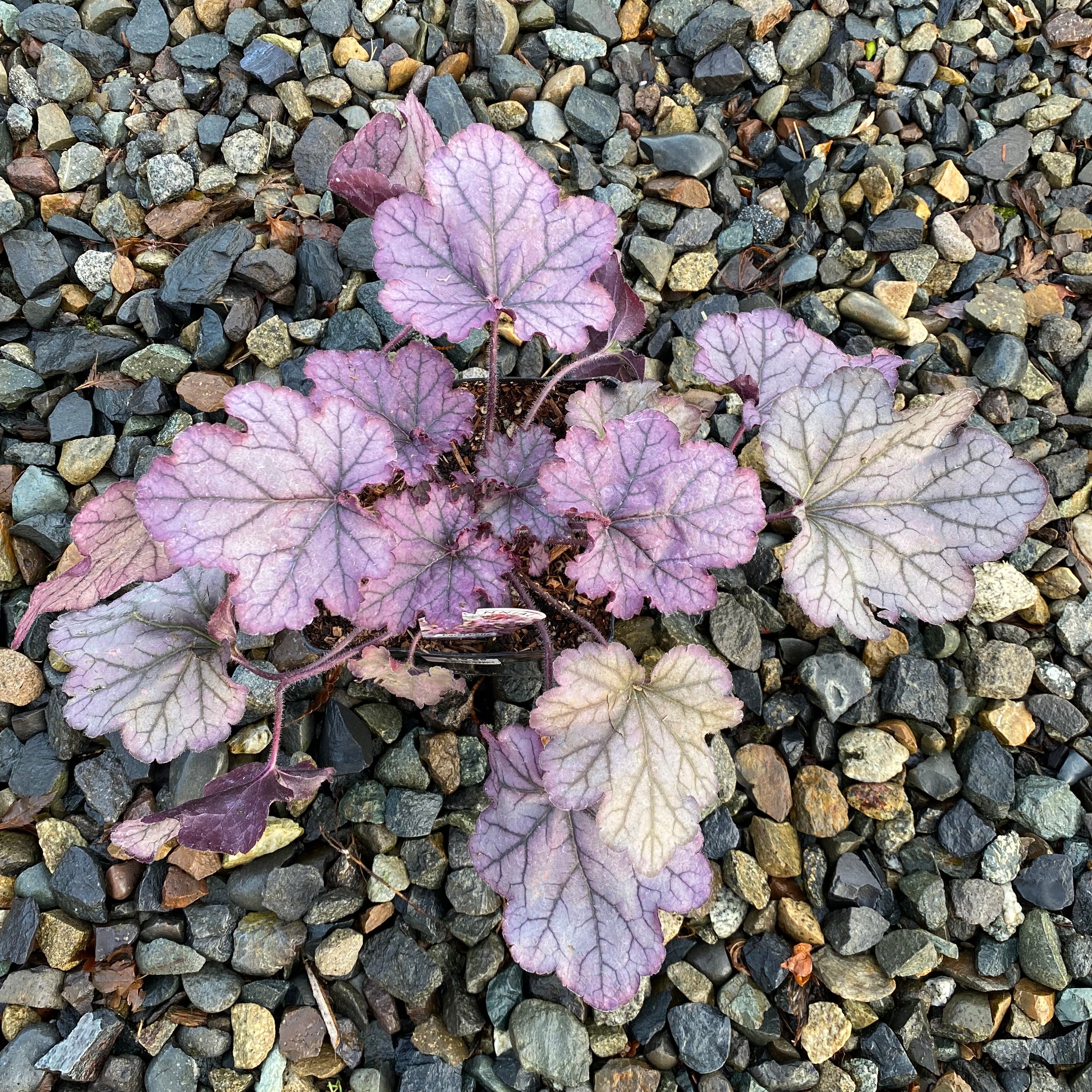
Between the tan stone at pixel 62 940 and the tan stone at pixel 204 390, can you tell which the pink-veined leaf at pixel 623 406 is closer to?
the tan stone at pixel 204 390

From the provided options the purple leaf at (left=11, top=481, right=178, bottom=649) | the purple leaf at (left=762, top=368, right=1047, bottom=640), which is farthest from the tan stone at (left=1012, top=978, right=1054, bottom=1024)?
the purple leaf at (left=11, top=481, right=178, bottom=649)

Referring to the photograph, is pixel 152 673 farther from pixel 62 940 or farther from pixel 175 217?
pixel 175 217

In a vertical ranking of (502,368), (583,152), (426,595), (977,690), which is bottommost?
(977,690)

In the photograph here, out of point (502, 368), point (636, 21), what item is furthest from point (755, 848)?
point (636, 21)

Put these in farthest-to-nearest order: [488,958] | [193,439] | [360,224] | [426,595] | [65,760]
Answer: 1. [360,224]
2. [65,760]
3. [488,958]
4. [426,595]
5. [193,439]

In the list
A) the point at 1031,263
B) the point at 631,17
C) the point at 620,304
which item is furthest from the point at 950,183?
the point at 620,304

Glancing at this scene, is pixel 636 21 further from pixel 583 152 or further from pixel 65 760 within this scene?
pixel 65 760

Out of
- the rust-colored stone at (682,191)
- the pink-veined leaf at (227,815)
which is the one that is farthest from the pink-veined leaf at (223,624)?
the rust-colored stone at (682,191)

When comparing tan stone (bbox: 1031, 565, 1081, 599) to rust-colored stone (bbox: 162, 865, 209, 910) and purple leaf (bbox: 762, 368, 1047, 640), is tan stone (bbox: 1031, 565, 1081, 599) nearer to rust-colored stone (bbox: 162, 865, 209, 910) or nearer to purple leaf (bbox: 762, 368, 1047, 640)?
purple leaf (bbox: 762, 368, 1047, 640)
